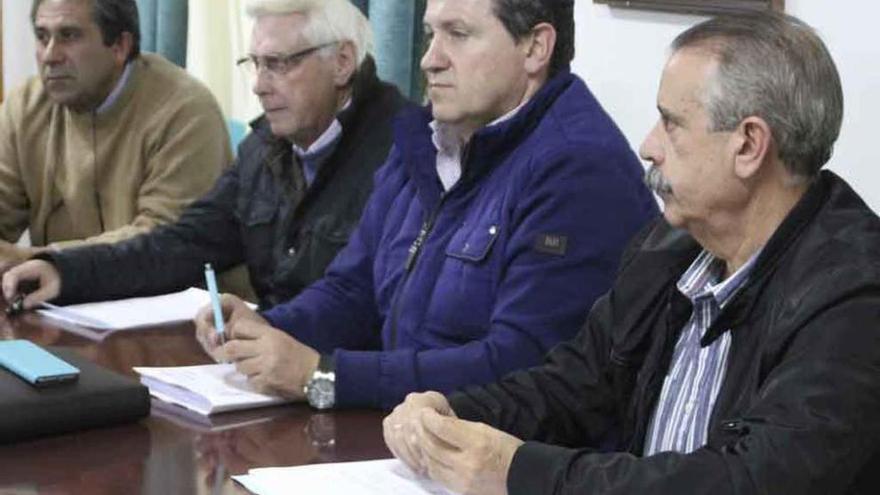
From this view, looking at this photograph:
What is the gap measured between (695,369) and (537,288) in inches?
14.5

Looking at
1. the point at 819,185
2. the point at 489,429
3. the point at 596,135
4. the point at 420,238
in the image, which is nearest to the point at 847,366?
the point at 819,185

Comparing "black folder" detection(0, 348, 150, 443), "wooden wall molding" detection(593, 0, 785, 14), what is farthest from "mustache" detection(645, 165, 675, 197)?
"wooden wall molding" detection(593, 0, 785, 14)

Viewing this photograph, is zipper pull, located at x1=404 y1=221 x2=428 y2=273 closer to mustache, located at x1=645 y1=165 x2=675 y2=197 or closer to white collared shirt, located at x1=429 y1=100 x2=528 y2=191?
white collared shirt, located at x1=429 y1=100 x2=528 y2=191

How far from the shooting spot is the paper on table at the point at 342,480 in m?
1.69

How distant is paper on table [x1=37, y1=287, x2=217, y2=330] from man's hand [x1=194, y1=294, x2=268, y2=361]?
0.70ft

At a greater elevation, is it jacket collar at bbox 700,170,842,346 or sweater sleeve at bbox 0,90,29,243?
jacket collar at bbox 700,170,842,346

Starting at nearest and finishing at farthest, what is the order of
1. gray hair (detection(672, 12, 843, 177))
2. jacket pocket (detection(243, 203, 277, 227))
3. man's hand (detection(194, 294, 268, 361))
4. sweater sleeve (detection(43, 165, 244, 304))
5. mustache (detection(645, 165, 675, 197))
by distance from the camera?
gray hair (detection(672, 12, 843, 177)) → mustache (detection(645, 165, 675, 197)) → man's hand (detection(194, 294, 268, 361)) → sweater sleeve (detection(43, 165, 244, 304)) → jacket pocket (detection(243, 203, 277, 227))

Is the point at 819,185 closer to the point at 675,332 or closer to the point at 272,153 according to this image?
the point at 675,332

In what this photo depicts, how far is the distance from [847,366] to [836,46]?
1149 mm

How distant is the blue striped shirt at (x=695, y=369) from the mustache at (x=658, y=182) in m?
0.11

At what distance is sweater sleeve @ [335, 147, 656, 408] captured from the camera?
2.06 meters

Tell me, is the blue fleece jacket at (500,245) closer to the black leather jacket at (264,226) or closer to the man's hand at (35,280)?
the black leather jacket at (264,226)

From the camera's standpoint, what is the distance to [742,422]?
4.98 ft

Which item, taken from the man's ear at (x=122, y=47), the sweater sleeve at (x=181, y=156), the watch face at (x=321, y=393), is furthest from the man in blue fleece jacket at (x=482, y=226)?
the man's ear at (x=122, y=47)
